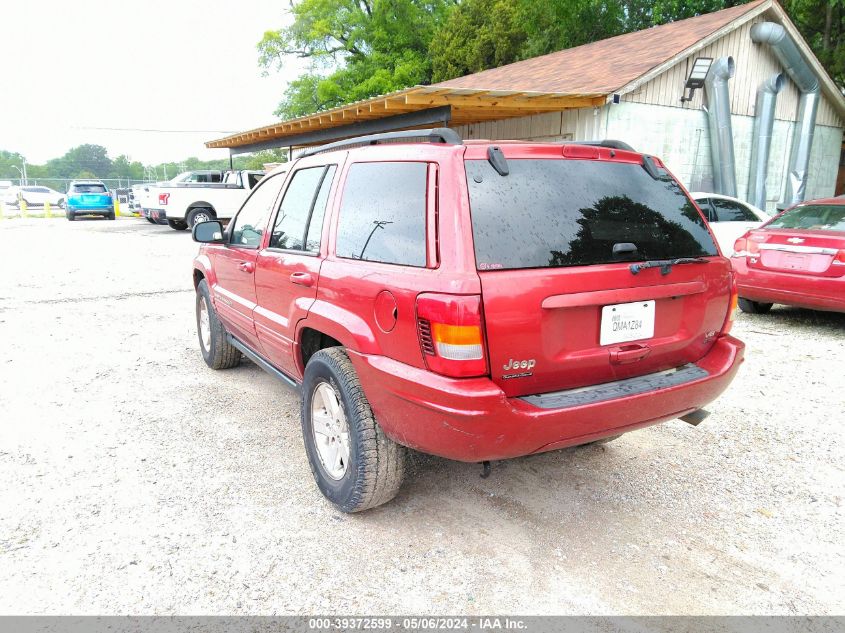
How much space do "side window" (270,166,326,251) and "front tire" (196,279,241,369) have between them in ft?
5.15

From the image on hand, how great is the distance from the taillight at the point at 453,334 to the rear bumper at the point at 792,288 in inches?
209

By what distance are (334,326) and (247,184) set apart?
56.0ft

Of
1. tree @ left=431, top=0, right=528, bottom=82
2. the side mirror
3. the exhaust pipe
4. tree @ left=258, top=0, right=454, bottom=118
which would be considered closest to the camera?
the exhaust pipe

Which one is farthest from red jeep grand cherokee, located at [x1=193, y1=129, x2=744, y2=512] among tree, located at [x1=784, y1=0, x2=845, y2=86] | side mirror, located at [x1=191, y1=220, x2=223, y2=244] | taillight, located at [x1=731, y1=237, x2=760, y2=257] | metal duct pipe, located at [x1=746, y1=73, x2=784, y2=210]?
tree, located at [x1=784, y1=0, x2=845, y2=86]

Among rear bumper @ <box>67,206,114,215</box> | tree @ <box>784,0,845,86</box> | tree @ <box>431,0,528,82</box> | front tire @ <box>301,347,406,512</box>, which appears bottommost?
front tire @ <box>301,347,406,512</box>

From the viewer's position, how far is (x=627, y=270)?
104 inches

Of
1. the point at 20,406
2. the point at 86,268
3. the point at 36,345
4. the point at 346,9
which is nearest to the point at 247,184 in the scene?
the point at 86,268

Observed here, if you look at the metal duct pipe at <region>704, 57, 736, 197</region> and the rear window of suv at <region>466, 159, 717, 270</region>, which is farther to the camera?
the metal duct pipe at <region>704, 57, 736, 197</region>

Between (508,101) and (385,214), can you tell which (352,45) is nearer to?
(508,101)

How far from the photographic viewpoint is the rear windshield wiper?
8.66 feet

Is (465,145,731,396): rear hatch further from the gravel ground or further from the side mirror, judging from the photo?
the side mirror

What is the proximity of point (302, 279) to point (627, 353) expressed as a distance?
168 centimetres

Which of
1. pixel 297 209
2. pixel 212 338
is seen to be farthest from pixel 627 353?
pixel 212 338

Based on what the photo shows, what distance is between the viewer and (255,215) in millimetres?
4285
